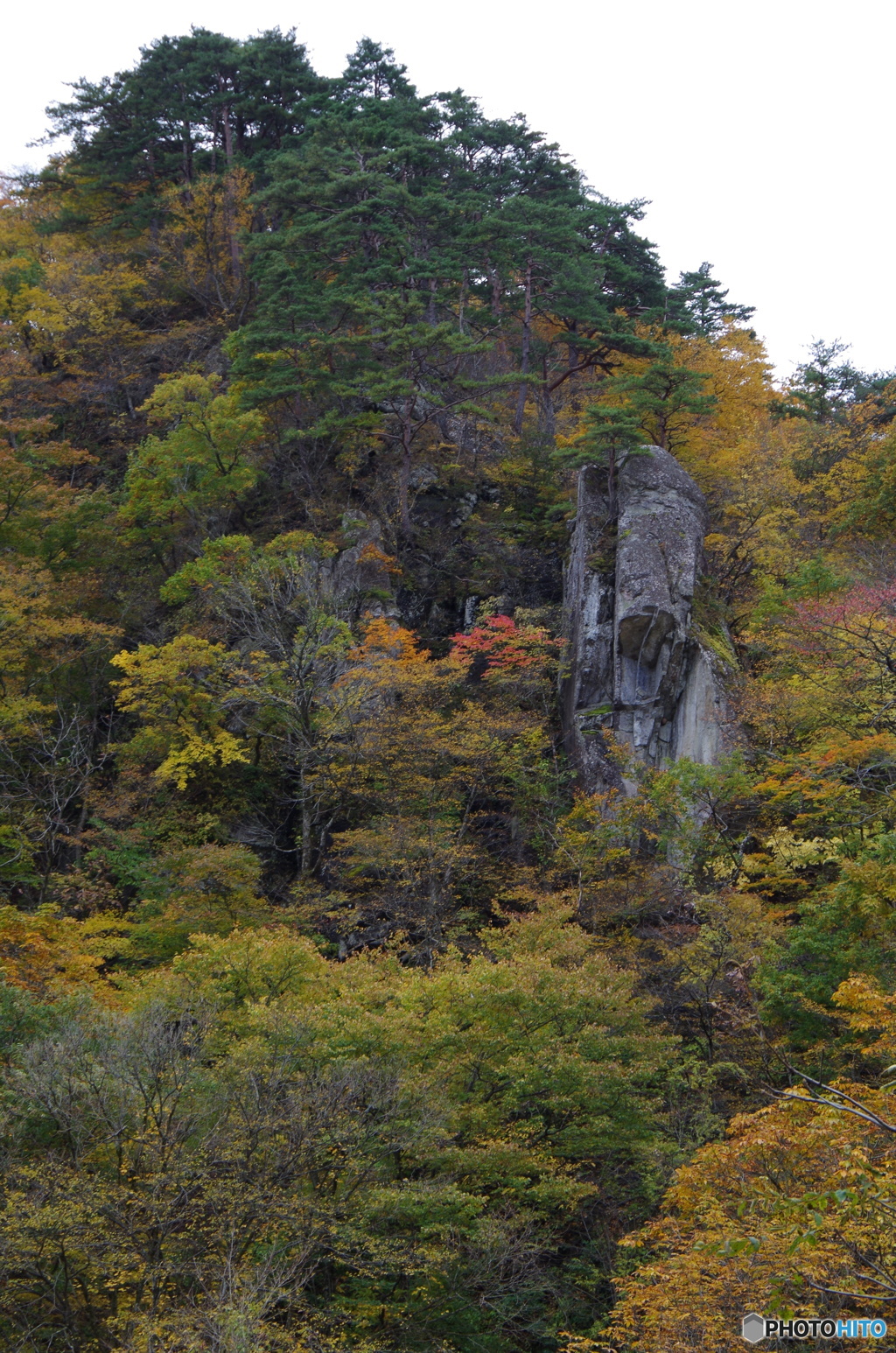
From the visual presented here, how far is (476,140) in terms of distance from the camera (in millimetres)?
33812

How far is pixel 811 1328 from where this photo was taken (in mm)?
6965

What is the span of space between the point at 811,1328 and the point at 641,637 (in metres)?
16.9

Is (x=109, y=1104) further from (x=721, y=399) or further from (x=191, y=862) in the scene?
(x=721, y=399)

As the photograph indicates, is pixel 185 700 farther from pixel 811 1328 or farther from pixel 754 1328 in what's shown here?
pixel 811 1328

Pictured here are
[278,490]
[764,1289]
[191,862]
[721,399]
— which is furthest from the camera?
[721,399]

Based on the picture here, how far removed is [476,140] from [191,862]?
26959mm

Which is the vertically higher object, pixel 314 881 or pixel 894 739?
pixel 894 739

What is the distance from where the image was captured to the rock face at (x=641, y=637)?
22.1 m

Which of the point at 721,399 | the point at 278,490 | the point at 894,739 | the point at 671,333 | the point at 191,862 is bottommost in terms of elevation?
the point at 191,862

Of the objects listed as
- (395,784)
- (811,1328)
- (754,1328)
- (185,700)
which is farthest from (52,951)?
(811,1328)

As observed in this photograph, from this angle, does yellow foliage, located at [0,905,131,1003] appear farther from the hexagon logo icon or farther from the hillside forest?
the hexagon logo icon

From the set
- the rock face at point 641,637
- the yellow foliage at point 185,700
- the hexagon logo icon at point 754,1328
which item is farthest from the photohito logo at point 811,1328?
the yellow foliage at point 185,700

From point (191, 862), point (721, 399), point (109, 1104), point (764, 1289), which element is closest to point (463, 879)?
point (191, 862)

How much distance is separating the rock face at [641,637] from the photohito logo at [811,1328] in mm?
14234
